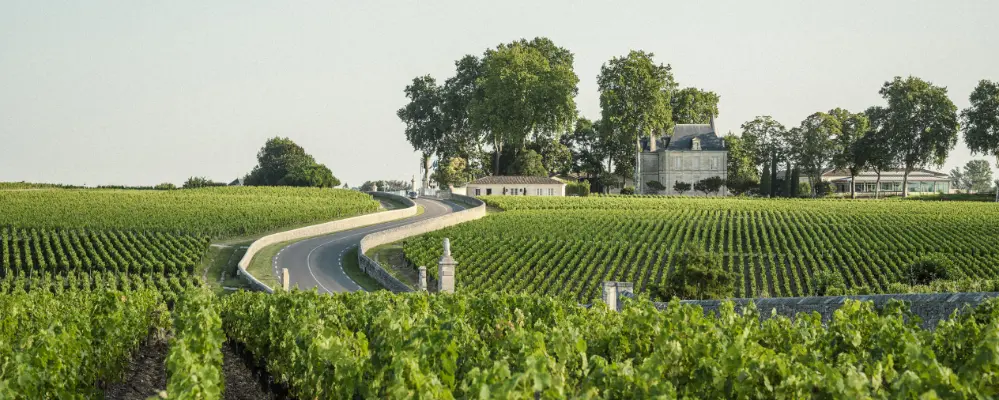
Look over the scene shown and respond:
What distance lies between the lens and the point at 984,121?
7962 centimetres

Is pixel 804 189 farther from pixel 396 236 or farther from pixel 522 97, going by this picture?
pixel 396 236

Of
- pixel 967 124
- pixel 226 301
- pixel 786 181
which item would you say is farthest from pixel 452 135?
pixel 226 301

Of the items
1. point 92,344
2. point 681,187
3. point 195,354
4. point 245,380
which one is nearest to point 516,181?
point 681,187

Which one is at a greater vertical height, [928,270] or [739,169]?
[739,169]

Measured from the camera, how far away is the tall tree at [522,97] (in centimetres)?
8325

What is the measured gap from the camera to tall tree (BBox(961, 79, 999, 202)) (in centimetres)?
7931

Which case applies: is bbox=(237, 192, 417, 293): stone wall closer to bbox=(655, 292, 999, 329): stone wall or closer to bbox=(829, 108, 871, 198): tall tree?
bbox=(655, 292, 999, 329): stone wall

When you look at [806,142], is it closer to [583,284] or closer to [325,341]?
[583,284]

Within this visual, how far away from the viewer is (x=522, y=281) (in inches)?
1303

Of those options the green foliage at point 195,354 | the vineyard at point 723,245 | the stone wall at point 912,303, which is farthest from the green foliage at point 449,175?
the green foliage at point 195,354

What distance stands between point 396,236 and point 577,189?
130 ft

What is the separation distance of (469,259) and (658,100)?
156 feet

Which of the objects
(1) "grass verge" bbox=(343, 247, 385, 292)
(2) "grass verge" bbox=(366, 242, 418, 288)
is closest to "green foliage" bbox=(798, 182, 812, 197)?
(2) "grass verge" bbox=(366, 242, 418, 288)

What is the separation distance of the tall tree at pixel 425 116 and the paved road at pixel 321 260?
4051 centimetres
